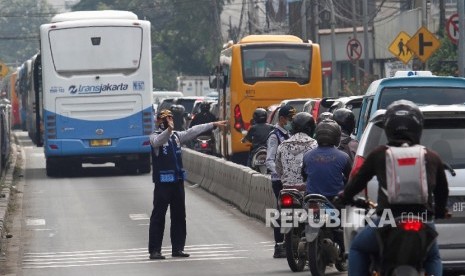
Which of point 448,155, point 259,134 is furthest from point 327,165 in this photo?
point 259,134

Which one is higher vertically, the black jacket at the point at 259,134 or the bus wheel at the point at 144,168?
the black jacket at the point at 259,134

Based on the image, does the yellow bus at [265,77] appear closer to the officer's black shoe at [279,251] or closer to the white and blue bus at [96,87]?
the white and blue bus at [96,87]

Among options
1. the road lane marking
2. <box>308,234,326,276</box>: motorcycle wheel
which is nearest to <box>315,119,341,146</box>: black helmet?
<box>308,234,326,276</box>: motorcycle wheel

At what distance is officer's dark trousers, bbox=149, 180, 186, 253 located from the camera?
16.3 metres

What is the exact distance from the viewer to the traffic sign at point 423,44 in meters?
32.5

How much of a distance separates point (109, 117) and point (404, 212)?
2421 centimetres

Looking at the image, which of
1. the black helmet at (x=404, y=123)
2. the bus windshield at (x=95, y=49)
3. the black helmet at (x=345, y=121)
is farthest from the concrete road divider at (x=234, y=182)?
the black helmet at (x=404, y=123)

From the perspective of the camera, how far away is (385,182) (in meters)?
8.12

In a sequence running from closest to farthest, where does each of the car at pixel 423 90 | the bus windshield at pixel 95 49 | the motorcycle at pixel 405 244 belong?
the motorcycle at pixel 405 244, the car at pixel 423 90, the bus windshield at pixel 95 49

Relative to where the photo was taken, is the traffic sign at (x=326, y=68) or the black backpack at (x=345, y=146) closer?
the black backpack at (x=345, y=146)

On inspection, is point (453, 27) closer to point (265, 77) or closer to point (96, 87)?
point (265, 77)

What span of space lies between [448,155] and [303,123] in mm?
3267

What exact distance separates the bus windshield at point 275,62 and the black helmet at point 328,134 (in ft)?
66.6

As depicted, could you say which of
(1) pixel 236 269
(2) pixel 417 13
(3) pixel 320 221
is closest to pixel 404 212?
(3) pixel 320 221
